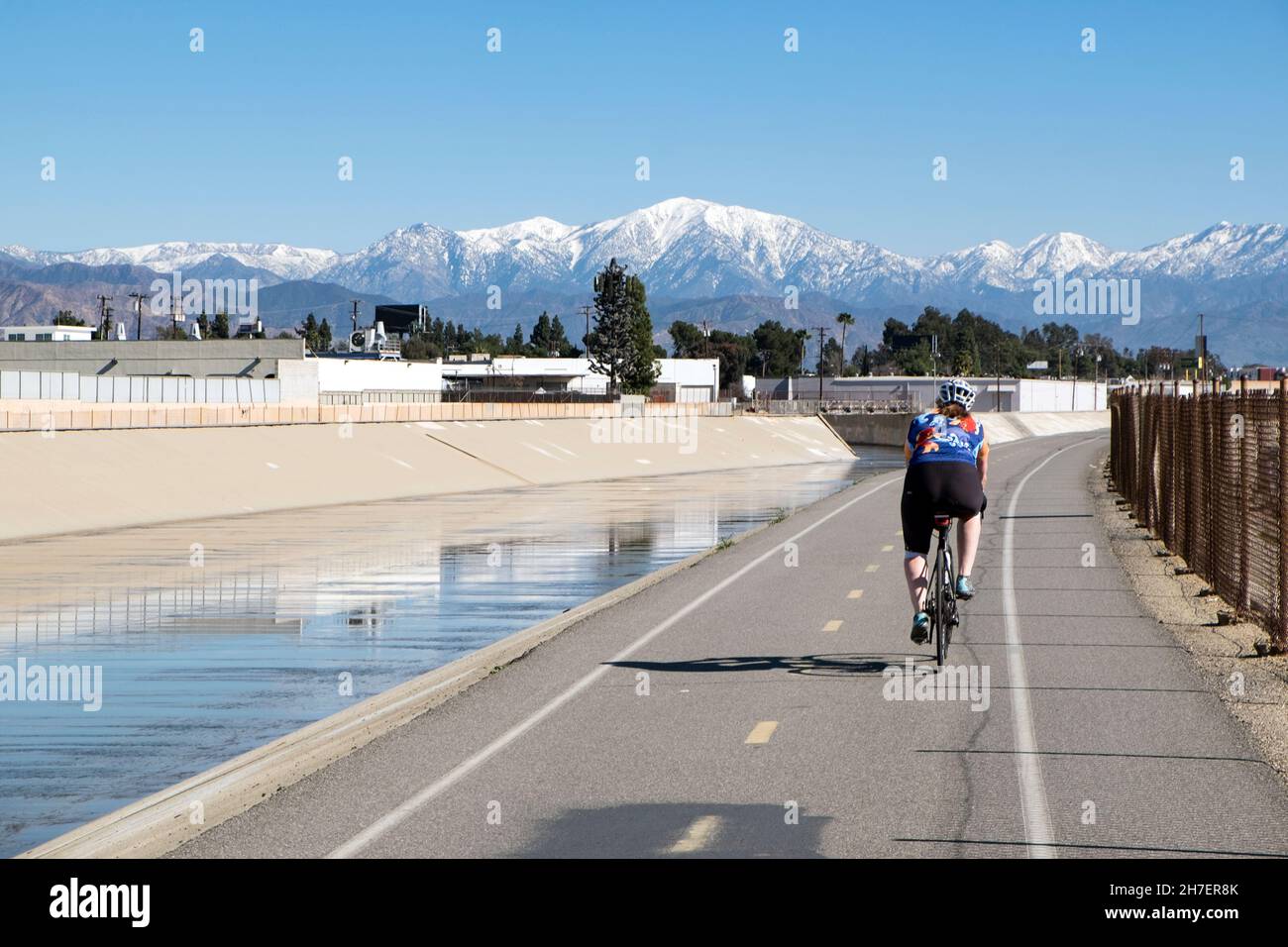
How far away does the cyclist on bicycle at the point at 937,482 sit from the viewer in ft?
42.3

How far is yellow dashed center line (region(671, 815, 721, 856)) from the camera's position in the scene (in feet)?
25.7

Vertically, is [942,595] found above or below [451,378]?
below

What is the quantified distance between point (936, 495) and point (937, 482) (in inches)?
4.0

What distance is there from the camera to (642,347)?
496 feet

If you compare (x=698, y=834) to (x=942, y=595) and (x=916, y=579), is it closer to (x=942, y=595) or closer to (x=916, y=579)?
(x=916, y=579)

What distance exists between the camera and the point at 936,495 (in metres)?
12.9

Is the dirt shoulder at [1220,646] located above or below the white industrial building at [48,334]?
below

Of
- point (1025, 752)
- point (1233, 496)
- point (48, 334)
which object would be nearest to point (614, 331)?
point (48, 334)

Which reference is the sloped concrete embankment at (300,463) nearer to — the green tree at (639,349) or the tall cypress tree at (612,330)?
the green tree at (639,349)

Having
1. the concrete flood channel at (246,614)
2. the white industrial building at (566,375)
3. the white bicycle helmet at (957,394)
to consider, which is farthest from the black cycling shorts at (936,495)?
the white industrial building at (566,375)

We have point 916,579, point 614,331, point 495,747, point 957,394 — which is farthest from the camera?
point 614,331

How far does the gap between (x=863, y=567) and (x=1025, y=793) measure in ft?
46.7

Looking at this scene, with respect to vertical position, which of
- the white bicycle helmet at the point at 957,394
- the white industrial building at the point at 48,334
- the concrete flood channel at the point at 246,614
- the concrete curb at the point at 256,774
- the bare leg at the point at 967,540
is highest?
the white industrial building at the point at 48,334

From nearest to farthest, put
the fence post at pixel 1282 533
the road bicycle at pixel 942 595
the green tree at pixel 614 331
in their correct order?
the road bicycle at pixel 942 595 → the fence post at pixel 1282 533 → the green tree at pixel 614 331
